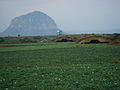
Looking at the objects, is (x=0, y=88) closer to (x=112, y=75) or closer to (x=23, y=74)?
(x=23, y=74)

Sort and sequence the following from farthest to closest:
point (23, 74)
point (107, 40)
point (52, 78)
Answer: point (107, 40), point (23, 74), point (52, 78)

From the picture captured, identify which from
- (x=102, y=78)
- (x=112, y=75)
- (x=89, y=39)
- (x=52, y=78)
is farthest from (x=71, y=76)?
(x=89, y=39)

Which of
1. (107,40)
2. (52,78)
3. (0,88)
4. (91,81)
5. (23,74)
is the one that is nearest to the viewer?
(0,88)

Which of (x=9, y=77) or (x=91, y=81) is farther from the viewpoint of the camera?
(x=9, y=77)

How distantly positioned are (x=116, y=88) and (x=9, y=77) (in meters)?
6.55

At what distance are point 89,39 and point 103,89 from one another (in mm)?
39690

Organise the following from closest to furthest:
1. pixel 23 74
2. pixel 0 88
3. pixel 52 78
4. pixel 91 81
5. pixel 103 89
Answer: pixel 103 89, pixel 0 88, pixel 91 81, pixel 52 78, pixel 23 74

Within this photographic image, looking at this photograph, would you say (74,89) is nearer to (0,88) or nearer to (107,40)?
(0,88)

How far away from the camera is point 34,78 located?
35.1 feet

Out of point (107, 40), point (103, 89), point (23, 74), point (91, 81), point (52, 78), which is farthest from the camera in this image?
point (107, 40)

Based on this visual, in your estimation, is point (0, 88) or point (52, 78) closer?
point (0, 88)

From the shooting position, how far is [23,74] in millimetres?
11891

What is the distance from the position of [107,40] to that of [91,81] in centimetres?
3896

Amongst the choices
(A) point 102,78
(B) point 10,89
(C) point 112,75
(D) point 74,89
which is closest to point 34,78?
(B) point 10,89
